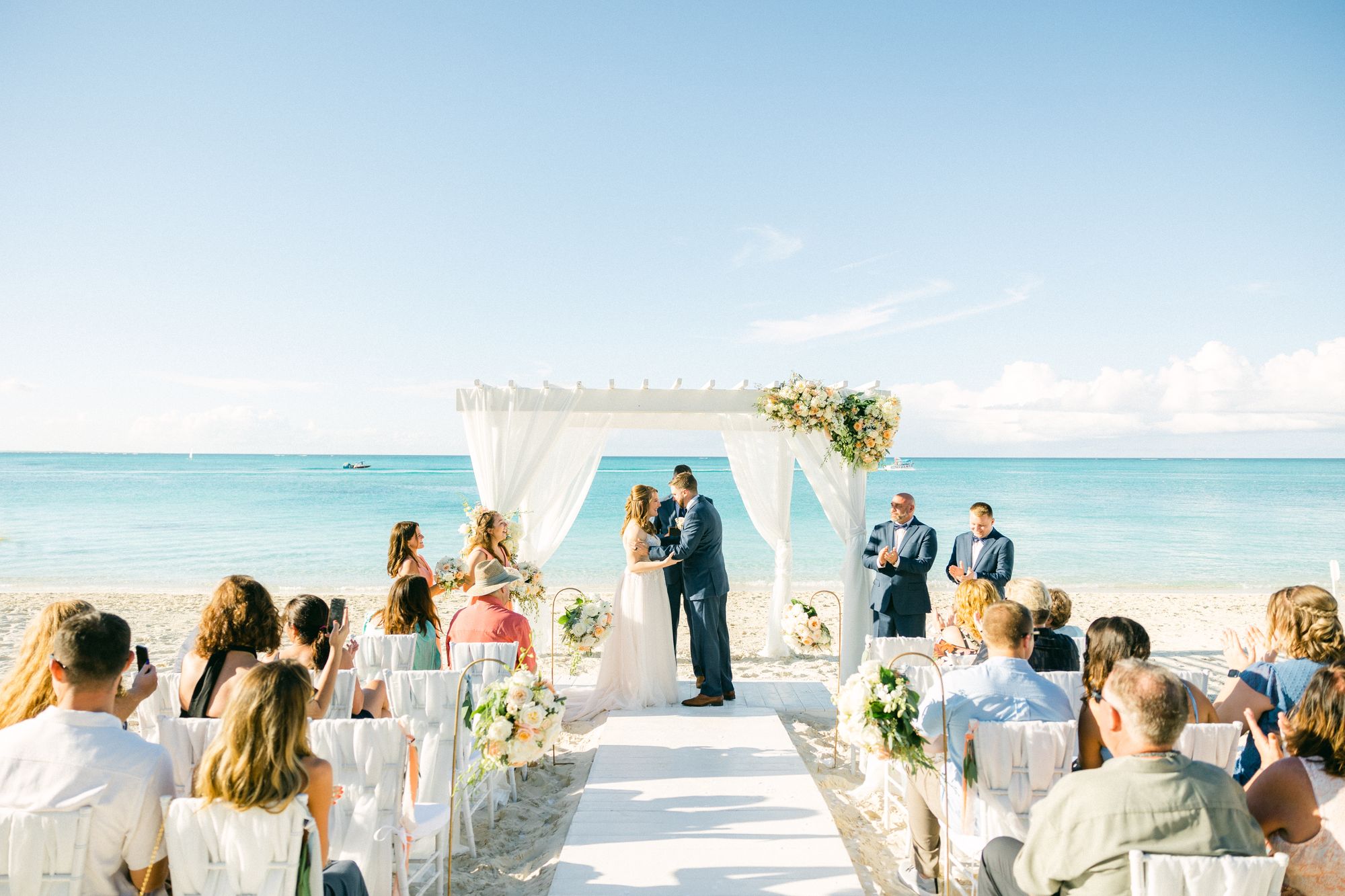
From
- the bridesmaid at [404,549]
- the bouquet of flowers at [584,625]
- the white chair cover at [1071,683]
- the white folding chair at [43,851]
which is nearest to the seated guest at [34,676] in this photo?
the white folding chair at [43,851]

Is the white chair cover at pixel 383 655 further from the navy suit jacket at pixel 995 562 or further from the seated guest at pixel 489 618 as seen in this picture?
the navy suit jacket at pixel 995 562

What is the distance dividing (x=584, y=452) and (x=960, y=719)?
5.53 meters

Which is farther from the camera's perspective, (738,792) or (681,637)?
(681,637)

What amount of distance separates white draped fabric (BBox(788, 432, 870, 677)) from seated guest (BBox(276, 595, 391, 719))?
4922 mm

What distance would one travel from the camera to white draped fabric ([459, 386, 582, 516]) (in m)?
7.79

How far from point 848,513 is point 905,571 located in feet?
3.22

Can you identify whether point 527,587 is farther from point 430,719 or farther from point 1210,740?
point 1210,740

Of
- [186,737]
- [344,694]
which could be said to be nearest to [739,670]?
[344,694]

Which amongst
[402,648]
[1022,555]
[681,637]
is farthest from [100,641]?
[1022,555]

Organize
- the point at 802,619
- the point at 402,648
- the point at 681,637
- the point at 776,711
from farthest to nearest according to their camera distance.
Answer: the point at 681,637 → the point at 776,711 → the point at 802,619 → the point at 402,648

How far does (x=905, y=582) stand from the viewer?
6945 mm

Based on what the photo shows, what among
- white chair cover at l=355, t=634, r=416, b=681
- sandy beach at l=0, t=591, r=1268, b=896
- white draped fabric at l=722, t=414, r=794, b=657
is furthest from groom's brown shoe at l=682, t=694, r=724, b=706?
white chair cover at l=355, t=634, r=416, b=681

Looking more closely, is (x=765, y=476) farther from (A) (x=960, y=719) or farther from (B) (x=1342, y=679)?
(B) (x=1342, y=679)

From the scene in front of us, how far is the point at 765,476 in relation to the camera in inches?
332
